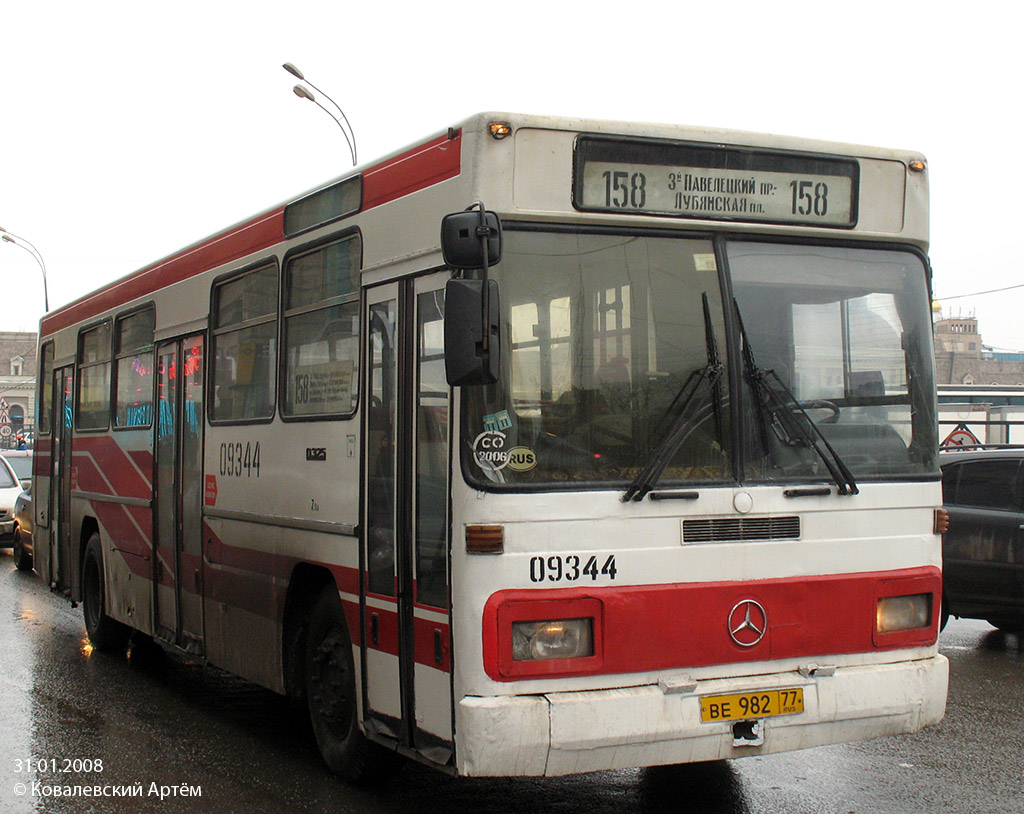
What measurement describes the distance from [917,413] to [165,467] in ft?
18.4

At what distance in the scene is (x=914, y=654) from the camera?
5.66 m

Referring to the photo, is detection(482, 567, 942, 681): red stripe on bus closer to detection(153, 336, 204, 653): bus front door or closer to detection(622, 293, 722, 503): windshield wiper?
detection(622, 293, 722, 503): windshield wiper

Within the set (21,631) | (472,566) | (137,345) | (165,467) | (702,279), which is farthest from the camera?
(21,631)

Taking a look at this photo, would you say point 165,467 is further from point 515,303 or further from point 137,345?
point 515,303

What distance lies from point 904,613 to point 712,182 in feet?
6.97

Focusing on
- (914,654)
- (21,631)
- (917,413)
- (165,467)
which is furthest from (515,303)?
(21,631)

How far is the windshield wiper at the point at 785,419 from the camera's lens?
17.9 feet

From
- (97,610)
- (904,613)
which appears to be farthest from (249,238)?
(97,610)

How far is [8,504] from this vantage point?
2059 cm

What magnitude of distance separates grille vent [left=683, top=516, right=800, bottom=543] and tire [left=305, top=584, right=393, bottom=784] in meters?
2.01

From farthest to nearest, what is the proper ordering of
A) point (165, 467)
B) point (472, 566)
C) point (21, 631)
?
point (21, 631) → point (165, 467) → point (472, 566)

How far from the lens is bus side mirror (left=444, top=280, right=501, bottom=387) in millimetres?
4852

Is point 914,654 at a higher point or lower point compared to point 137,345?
lower

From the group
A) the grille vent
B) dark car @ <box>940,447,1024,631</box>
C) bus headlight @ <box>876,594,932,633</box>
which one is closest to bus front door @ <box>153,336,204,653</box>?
the grille vent
